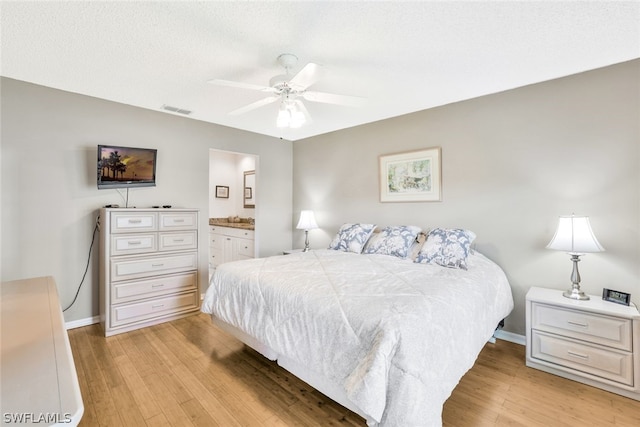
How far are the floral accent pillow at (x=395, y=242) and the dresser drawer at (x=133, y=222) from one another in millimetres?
2454

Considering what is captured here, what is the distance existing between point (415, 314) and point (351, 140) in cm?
317

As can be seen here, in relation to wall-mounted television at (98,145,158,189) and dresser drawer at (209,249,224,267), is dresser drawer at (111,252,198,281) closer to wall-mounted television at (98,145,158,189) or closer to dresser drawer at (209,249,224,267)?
wall-mounted television at (98,145,158,189)

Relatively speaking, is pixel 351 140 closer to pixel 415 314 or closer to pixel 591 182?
pixel 591 182

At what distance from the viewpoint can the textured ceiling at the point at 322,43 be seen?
5.62 ft

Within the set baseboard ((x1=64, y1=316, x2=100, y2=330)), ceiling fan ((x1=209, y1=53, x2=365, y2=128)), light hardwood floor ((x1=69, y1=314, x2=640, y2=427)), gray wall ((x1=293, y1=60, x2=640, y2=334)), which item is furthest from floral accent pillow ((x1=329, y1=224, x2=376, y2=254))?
baseboard ((x1=64, y1=316, x2=100, y2=330))

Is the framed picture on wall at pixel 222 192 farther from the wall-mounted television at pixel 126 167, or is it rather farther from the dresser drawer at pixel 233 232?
the wall-mounted television at pixel 126 167

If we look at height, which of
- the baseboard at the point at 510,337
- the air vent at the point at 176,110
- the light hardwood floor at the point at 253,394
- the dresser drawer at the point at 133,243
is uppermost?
the air vent at the point at 176,110

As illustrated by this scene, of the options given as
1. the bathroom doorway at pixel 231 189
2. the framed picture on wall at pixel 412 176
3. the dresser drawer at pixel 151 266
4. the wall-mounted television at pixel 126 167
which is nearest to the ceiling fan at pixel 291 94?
the framed picture on wall at pixel 412 176

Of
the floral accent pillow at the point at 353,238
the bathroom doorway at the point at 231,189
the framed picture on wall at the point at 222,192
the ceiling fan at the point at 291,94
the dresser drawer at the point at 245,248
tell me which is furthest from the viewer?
the framed picture on wall at the point at 222,192

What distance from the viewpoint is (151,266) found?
3174mm

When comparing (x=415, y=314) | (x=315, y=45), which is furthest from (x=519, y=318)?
(x=315, y=45)

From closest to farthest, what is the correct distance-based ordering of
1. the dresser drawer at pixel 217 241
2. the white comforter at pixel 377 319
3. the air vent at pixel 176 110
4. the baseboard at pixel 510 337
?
the white comforter at pixel 377 319, the baseboard at pixel 510 337, the air vent at pixel 176 110, the dresser drawer at pixel 217 241

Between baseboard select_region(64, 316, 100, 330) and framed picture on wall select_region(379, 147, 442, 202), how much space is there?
12.0 ft

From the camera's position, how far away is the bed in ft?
4.47
